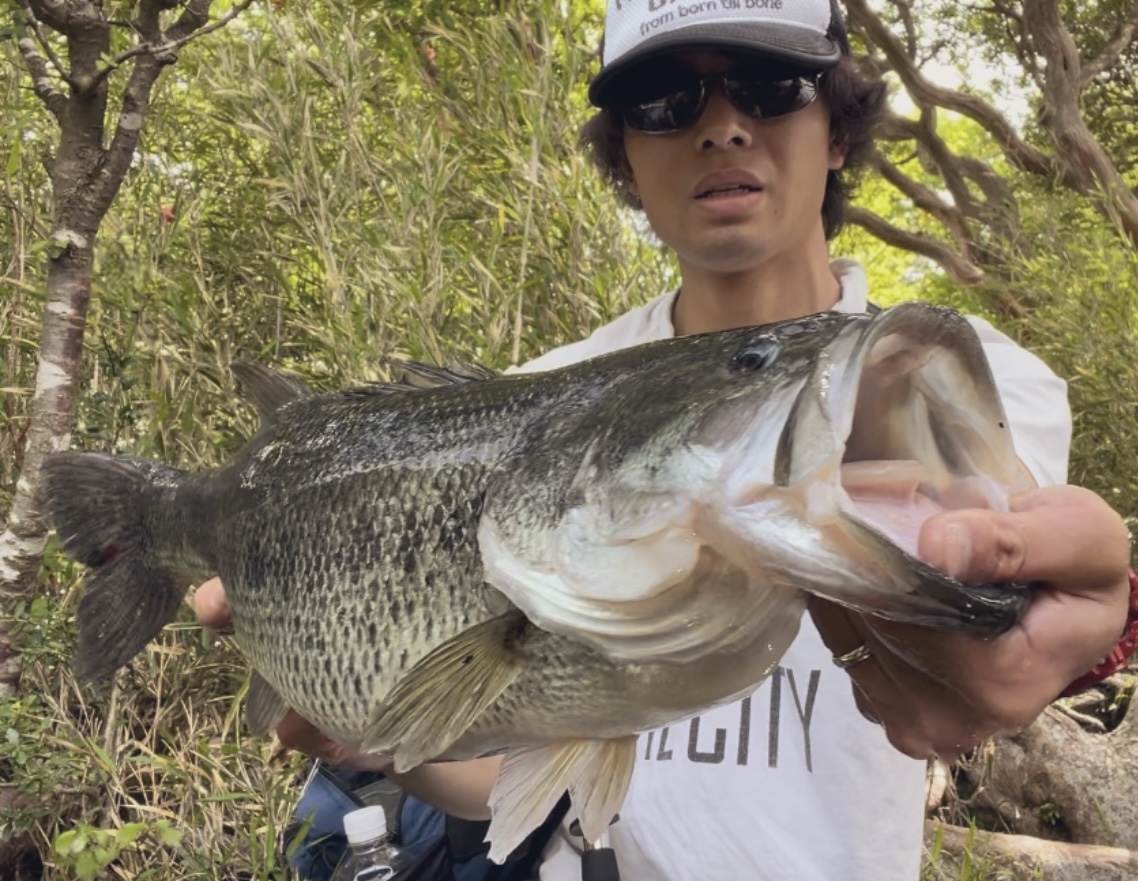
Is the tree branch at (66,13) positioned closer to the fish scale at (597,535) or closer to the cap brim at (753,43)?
the cap brim at (753,43)

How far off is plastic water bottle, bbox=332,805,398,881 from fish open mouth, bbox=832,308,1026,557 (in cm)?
147

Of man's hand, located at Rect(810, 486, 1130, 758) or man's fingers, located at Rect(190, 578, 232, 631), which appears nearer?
man's hand, located at Rect(810, 486, 1130, 758)

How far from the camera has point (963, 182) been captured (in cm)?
996

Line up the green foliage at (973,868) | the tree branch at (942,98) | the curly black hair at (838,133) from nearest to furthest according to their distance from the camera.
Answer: the curly black hair at (838,133) → the green foliage at (973,868) → the tree branch at (942,98)

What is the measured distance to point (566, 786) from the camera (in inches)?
42.8

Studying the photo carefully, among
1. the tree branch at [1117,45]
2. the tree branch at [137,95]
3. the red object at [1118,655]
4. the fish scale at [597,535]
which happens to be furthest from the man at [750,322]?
the tree branch at [1117,45]

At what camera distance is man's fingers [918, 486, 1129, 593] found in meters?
0.80

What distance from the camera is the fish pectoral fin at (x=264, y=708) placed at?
5.15ft

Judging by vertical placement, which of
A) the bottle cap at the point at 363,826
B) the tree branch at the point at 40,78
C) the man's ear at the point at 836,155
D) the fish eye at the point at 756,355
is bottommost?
the bottle cap at the point at 363,826

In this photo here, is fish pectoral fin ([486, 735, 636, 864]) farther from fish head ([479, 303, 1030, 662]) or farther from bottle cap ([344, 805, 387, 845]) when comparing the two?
bottle cap ([344, 805, 387, 845])

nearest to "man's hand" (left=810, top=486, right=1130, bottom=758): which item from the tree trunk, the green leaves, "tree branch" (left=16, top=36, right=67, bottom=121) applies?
the green leaves

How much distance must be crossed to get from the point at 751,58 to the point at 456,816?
5.77ft

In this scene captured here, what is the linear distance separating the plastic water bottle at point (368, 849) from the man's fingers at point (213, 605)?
570mm

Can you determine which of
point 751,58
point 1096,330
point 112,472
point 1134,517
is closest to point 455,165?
point 751,58
